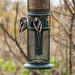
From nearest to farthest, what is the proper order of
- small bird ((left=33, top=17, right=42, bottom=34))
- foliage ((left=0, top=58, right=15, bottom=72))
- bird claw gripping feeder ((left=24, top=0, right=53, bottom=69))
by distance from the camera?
small bird ((left=33, top=17, right=42, bottom=34)) < bird claw gripping feeder ((left=24, top=0, right=53, bottom=69)) < foliage ((left=0, top=58, right=15, bottom=72))

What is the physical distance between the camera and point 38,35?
5766 mm

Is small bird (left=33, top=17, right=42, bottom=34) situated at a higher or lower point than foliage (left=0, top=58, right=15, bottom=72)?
higher

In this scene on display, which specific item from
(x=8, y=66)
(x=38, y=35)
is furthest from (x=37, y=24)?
(x=8, y=66)

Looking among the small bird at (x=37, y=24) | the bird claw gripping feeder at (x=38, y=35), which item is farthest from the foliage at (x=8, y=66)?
the small bird at (x=37, y=24)

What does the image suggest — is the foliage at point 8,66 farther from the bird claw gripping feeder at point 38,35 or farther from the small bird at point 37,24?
the small bird at point 37,24

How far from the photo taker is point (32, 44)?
5926 millimetres

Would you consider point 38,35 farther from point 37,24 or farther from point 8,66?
point 8,66

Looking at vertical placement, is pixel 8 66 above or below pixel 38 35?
below

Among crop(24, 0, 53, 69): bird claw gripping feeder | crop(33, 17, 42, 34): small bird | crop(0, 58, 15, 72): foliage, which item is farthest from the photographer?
crop(0, 58, 15, 72): foliage

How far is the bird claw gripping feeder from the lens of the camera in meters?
5.70

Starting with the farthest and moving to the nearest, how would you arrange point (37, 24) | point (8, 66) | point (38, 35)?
point (8, 66), point (38, 35), point (37, 24)

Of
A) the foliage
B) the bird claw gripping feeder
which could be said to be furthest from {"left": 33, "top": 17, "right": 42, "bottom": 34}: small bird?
the foliage

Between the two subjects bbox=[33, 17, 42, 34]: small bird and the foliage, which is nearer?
bbox=[33, 17, 42, 34]: small bird

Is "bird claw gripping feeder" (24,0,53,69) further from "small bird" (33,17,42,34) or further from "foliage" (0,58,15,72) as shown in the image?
"foliage" (0,58,15,72)
